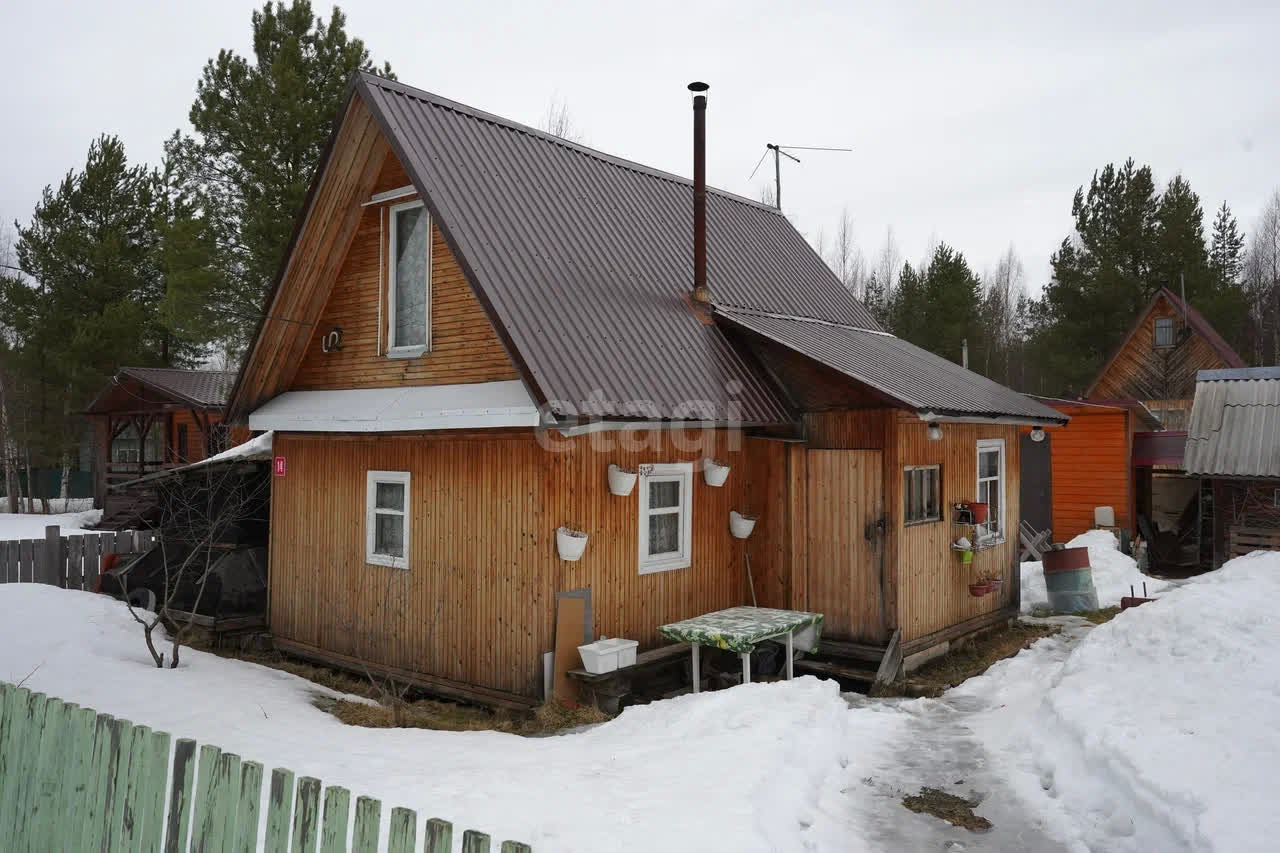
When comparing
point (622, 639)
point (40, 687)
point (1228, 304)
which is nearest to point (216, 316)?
point (40, 687)

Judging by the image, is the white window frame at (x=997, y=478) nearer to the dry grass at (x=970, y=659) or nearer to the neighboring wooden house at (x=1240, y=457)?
the dry grass at (x=970, y=659)

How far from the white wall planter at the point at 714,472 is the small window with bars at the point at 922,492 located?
1980 mm

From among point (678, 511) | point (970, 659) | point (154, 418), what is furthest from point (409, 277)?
point (154, 418)

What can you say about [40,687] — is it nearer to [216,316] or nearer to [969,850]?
[969,850]

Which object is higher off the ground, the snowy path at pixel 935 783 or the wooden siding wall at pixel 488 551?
the wooden siding wall at pixel 488 551

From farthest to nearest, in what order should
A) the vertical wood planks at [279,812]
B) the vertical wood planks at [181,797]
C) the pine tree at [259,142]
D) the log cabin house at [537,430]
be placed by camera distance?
the pine tree at [259,142]
the log cabin house at [537,430]
the vertical wood planks at [181,797]
the vertical wood planks at [279,812]

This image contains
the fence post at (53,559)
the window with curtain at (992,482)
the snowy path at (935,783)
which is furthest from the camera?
the fence post at (53,559)

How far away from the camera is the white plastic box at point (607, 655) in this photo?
817 centimetres

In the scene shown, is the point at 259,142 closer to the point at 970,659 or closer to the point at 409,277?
the point at 409,277

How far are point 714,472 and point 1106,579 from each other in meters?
9.14

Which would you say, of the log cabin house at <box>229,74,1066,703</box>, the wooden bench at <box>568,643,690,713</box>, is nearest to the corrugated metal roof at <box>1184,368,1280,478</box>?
the log cabin house at <box>229,74,1066,703</box>

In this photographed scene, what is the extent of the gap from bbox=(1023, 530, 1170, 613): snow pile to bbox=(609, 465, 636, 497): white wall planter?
803 centimetres

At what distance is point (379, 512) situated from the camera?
9945 mm

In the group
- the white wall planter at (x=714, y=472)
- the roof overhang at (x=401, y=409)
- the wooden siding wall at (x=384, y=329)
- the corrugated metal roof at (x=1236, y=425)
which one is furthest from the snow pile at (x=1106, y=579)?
the wooden siding wall at (x=384, y=329)
